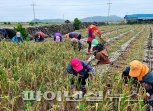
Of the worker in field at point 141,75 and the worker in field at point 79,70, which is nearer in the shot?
the worker in field at point 141,75

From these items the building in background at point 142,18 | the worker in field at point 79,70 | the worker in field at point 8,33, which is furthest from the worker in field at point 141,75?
the building in background at point 142,18

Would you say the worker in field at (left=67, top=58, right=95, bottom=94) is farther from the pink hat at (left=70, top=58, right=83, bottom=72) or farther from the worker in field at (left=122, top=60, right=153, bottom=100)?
the worker in field at (left=122, top=60, right=153, bottom=100)

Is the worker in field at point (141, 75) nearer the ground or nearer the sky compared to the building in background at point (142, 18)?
nearer the sky

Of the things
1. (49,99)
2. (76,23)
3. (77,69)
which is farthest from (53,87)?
(76,23)

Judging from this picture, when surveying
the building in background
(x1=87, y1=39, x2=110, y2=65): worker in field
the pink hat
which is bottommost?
the building in background

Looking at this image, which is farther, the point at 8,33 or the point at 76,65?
the point at 8,33

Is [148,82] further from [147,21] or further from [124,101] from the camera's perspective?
[147,21]

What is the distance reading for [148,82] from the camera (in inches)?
228

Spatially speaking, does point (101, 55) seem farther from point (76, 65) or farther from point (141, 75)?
point (141, 75)

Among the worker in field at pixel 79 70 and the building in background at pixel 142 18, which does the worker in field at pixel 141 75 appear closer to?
the worker in field at pixel 79 70

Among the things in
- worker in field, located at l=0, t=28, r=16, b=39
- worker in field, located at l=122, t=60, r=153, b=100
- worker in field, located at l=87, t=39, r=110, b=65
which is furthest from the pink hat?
worker in field, located at l=0, t=28, r=16, b=39

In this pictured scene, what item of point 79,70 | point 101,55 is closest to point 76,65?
point 79,70

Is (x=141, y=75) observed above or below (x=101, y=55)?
above

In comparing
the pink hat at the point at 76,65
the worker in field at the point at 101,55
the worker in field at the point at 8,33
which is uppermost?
the pink hat at the point at 76,65
